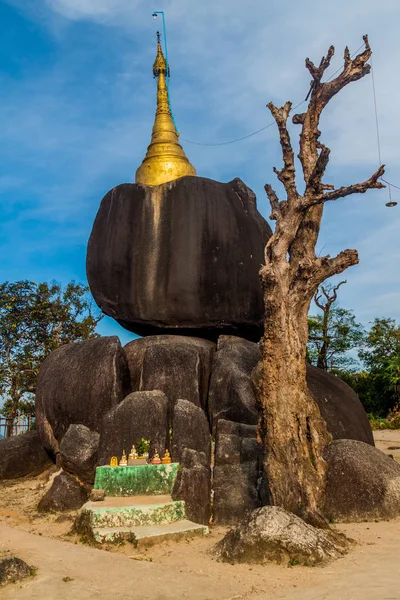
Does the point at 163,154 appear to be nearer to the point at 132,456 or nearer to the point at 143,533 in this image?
the point at 132,456

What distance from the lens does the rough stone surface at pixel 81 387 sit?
457 inches

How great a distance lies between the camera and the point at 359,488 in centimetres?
863

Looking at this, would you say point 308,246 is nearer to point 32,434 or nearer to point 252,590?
point 252,590

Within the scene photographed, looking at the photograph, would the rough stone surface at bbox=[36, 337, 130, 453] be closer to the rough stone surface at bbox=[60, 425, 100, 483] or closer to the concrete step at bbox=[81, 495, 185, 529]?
the rough stone surface at bbox=[60, 425, 100, 483]

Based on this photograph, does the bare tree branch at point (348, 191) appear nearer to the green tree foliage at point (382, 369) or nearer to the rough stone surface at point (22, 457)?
the rough stone surface at point (22, 457)

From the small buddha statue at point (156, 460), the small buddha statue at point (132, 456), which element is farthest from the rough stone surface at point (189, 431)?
the small buddha statue at point (132, 456)

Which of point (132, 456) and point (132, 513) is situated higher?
point (132, 456)

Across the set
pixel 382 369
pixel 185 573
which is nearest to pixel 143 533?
pixel 185 573

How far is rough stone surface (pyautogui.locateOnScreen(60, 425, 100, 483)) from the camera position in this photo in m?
10.1

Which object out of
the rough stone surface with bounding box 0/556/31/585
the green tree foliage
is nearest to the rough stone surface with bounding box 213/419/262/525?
the rough stone surface with bounding box 0/556/31/585

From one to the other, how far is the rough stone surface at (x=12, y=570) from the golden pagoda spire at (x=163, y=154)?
10468mm

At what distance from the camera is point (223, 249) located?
13.6 metres

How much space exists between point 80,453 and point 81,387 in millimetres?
1957

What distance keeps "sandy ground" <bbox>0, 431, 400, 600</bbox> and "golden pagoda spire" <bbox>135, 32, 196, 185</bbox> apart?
9.32 metres
